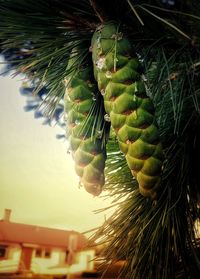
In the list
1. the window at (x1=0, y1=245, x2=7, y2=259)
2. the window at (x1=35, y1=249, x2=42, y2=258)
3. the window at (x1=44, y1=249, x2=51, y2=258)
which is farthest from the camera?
the window at (x1=44, y1=249, x2=51, y2=258)

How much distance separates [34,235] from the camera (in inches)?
281

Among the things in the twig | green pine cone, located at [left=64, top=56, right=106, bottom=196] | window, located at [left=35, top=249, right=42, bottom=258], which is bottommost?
green pine cone, located at [left=64, top=56, right=106, bottom=196]

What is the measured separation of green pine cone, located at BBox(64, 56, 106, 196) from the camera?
0.47 m

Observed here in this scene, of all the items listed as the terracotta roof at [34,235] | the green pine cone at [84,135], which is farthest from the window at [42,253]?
the green pine cone at [84,135]

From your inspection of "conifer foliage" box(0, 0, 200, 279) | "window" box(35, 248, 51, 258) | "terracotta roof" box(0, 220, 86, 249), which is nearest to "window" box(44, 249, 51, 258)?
"window" box(35, 248, 51, 258)

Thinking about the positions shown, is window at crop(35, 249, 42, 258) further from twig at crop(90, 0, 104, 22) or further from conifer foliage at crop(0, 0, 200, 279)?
twig at crop(90, 0, 104, 22)

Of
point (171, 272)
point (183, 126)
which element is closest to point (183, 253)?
point (171, 272)

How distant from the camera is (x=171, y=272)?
0.80 metres

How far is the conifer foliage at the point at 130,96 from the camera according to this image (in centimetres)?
44

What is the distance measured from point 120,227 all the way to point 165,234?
0.14 metres

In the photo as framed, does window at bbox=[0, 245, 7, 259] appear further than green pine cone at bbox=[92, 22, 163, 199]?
Yes

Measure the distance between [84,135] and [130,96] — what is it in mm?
102

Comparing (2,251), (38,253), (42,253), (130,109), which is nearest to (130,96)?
(130,109)

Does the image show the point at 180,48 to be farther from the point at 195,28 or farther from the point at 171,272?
the point at 171,272
